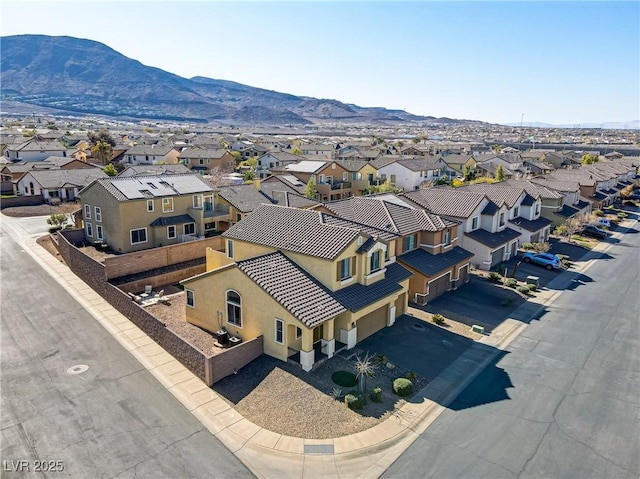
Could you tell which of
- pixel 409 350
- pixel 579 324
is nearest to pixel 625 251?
pixel 579 324

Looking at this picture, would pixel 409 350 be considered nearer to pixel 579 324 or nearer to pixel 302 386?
pixel 302 386

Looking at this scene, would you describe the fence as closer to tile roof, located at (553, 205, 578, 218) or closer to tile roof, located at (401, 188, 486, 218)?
tile roof, located at (401, 188, 486, 218)

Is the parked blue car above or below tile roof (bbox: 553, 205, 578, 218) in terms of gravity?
below

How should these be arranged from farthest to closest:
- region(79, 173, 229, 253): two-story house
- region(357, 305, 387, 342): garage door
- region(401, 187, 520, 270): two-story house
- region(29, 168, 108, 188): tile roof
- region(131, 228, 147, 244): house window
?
region(29, 168, 108, 188): tile roof, region(401, 187, 520, 270): two-story house, region(131, 228, 147, 244): house window, region(79, 173, 229, 253): two-story house, region(357, 305, 387, 342): garage door

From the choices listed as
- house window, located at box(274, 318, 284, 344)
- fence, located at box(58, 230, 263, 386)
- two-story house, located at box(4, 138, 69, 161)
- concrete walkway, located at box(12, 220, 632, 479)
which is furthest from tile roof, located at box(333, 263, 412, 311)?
two-story house, located at box(4, 138, 69, 161)

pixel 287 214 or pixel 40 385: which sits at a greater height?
pixel 287 214

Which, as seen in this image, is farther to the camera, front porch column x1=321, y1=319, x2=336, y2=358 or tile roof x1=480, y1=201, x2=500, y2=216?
tile roof x1=480, y1=201, x2=500, y2=216
